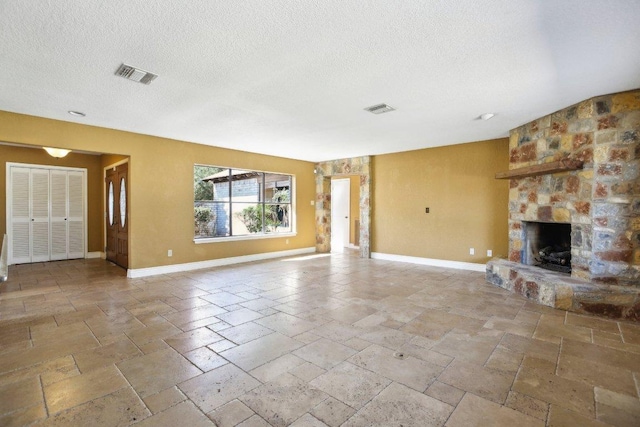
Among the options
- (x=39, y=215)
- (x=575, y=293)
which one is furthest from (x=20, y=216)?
(x=575, y=293)

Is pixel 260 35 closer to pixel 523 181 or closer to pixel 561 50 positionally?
pixel 561 50

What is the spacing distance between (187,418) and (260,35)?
2.47 metres

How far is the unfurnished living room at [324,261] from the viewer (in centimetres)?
191

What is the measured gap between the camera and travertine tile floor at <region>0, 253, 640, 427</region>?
5.71ft

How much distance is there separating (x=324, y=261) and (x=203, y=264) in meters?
2.48

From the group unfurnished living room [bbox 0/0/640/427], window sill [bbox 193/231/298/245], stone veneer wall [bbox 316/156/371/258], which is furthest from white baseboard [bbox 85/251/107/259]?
stone veneer wall [bbox 316/156/371/258]

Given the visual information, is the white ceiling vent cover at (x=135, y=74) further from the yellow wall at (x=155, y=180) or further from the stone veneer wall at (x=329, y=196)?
the stone veneer wall at (x=329, y=196)

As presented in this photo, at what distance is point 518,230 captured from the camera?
466cm

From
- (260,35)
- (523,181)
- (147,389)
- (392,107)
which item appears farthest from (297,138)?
(147,389)

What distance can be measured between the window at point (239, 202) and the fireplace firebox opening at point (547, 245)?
497 centimetres

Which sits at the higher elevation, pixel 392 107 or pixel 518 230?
pixel 392 107

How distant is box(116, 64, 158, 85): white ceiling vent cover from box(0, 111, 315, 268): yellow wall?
2.26m

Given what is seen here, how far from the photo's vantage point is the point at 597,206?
3473mm

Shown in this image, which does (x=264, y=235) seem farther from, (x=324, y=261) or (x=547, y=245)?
(x=547, y=245)
